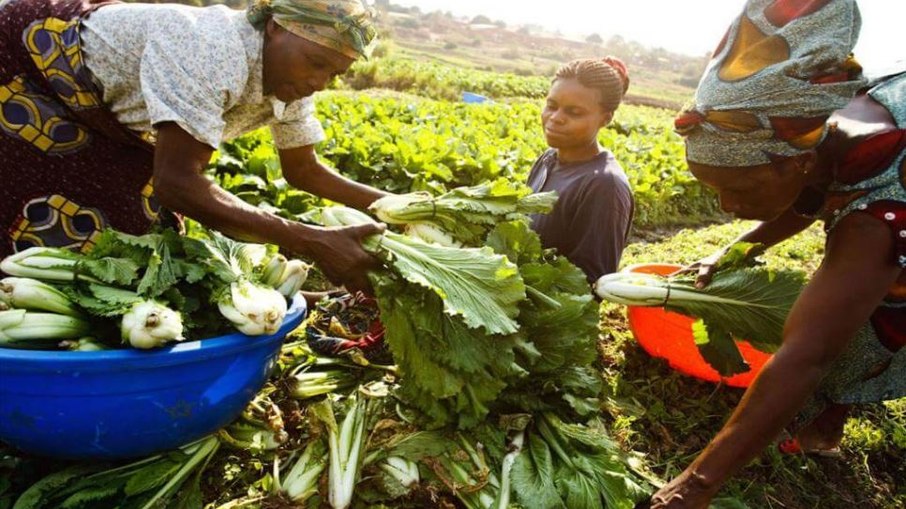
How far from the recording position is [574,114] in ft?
11.2

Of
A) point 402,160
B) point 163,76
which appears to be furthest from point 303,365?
point 402,160

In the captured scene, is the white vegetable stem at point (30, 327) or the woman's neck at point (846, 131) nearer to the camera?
the white vegetable stem at point (30, 327)

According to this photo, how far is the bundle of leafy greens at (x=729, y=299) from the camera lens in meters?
2.67

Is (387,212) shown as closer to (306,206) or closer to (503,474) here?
(503,474)

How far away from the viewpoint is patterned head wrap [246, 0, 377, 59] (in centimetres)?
220

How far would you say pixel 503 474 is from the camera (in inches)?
90.4

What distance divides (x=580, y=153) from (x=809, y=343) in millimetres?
1947

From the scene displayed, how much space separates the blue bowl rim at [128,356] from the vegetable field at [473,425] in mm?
525

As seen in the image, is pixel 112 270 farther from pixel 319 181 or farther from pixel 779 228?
pixel 779 228

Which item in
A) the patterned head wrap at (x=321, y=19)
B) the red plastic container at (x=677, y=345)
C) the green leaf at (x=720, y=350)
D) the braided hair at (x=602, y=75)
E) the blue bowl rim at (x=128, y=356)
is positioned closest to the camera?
the blue bowl rim at (x=128, y=356)

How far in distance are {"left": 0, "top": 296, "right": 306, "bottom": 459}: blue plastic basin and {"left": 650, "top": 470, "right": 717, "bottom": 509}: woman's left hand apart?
148cm

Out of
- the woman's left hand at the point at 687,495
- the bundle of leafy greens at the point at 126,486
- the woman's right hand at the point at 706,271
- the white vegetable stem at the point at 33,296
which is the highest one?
the woman's right hand at the point at 706,271

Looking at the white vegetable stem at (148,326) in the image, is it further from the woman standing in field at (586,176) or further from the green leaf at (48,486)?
the woman standing in field at (586,176)

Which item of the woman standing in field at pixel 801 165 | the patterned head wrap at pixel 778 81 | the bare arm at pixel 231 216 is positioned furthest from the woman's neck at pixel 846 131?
the bare arm at pixel 231 216
